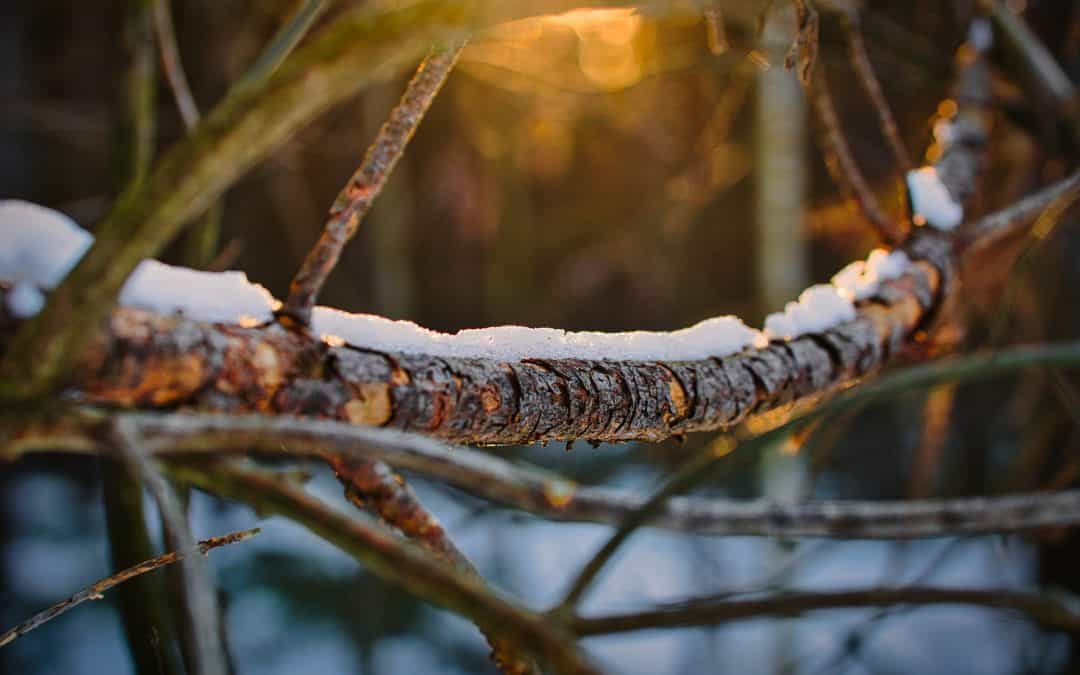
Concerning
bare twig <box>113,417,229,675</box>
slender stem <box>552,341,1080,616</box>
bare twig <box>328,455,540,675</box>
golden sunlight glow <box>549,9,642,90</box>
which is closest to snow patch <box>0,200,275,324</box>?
bare twig <box>113,417,229,675</box>

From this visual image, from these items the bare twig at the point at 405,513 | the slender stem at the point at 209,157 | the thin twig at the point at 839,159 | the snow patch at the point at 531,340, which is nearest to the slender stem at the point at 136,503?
the bare twig at the point at 405,513

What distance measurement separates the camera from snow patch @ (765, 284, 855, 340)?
1.03 meters

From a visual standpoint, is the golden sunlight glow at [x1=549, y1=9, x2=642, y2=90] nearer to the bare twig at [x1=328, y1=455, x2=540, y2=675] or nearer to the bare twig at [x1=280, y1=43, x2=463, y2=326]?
the bare twig at [x1=280, y1=43, x2=463, y2=326]

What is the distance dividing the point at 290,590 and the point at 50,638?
0.91 meters

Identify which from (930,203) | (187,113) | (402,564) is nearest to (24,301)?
(402,564)


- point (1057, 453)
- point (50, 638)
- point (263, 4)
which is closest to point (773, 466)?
point (1057, 453)

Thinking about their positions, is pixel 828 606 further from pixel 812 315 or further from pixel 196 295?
pixel 812 315

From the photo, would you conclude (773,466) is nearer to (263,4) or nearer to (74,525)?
(263,4)

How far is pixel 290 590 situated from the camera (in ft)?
11.2

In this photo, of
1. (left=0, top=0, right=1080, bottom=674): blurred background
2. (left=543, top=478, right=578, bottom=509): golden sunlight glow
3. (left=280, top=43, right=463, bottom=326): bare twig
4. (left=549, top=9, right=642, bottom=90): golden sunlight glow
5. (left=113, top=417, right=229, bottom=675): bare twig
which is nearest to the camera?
(left=113, top=417, right=229, bottom=675): bare twig

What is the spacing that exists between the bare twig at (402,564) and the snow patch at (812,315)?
667 millimetres

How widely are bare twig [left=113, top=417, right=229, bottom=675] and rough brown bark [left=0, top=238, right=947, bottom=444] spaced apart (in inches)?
2.9

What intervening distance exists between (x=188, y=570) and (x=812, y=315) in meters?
0.89

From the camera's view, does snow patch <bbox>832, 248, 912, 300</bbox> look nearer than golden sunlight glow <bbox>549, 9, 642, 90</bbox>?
Yes
